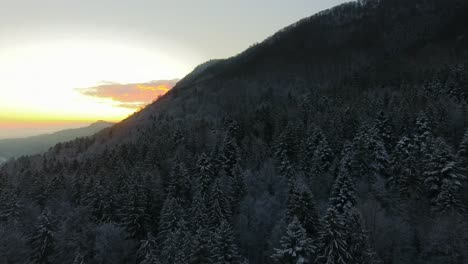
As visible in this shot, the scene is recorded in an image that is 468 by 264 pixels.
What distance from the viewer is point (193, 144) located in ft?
336

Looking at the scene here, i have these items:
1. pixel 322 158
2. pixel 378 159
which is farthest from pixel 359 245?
pixel 322 158

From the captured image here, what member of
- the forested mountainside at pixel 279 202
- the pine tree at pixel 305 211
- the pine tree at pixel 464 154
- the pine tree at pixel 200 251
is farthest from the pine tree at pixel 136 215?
the pine tree at pixel 464 154

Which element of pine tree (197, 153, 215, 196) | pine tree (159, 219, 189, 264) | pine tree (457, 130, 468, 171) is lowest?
pine tree (457, 130, 468, 171)

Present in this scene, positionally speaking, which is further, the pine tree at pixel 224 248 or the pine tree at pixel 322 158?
the pine tree at pixel 322 158

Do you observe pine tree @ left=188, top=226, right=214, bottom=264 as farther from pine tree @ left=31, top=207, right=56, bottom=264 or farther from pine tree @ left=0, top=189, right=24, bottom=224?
pine tree @ left=0, top=189, right=24, bottom=224

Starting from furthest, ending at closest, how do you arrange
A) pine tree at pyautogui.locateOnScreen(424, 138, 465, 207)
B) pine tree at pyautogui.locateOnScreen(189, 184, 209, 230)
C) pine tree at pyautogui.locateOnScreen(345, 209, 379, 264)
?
1. pine tree at pyautogui.locateOnScreen(189, 184, 209, 230)
2. pine tree at pyautogui.locateOnScreen(424, 138, 465, 207)
3. pine tree at pyautogui.locateOnScreen(345, 209, 379, 264)

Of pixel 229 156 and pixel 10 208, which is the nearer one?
pixel 10 208

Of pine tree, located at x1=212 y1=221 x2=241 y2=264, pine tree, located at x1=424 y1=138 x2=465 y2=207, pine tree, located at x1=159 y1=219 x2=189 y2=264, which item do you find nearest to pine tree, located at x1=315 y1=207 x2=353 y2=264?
pine tree, located at x1=212 y1=221 x2=241 y2=264

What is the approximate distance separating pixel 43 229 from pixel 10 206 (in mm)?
17356

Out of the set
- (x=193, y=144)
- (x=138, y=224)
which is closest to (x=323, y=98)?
(x=193, y=144)

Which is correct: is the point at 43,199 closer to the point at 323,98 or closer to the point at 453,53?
the point at 323,98

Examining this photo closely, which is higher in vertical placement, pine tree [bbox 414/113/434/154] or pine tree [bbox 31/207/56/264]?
pine tree [bbox 31/207/56/264]

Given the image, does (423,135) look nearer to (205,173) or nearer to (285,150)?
(285,150)

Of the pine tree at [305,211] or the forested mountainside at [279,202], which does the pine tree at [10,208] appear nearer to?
the forested mountainside at [279,202]
